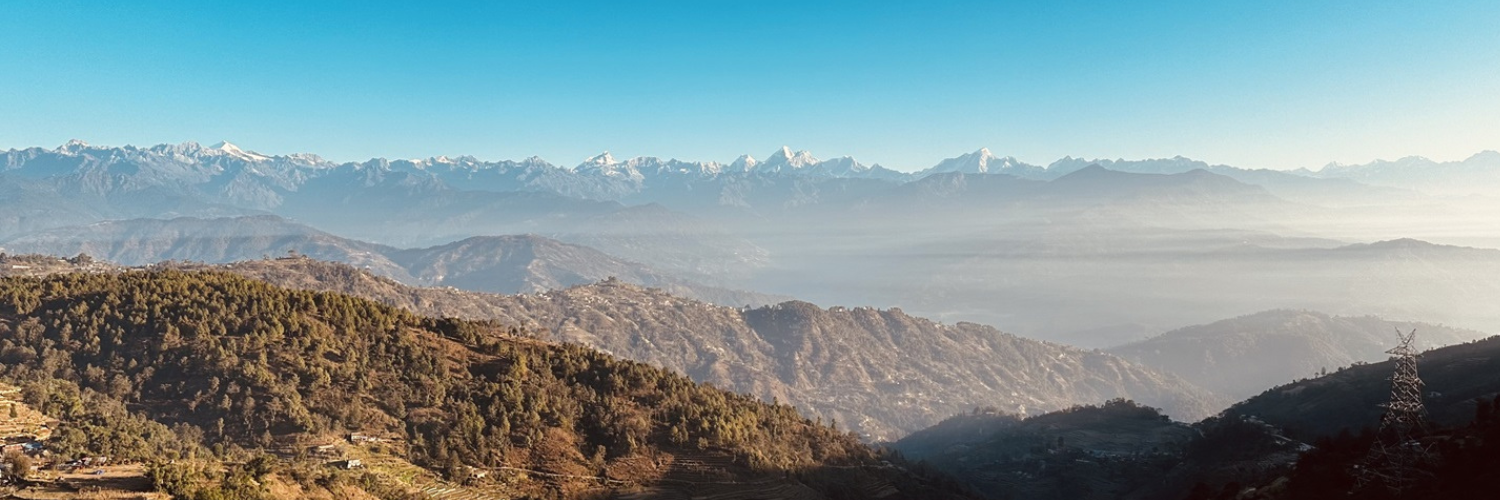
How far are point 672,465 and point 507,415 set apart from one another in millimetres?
16870

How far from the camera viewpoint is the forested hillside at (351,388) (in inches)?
2393

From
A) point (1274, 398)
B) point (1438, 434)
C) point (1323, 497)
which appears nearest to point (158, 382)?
point (1323, 497)

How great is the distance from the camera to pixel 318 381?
219 feet

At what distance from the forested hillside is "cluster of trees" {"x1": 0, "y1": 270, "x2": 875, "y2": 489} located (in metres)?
0.19

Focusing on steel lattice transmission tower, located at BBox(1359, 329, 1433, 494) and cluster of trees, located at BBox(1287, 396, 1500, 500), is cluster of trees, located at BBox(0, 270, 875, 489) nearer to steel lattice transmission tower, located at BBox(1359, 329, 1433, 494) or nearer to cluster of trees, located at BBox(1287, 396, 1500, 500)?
cluster of trees, located at BBox(1287, 396, 1500, 500)

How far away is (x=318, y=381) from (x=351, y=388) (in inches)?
112

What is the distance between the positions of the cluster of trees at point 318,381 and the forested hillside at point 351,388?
0.62ft

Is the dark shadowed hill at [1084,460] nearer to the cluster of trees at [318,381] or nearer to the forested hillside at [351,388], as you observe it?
the forested hillside at [351,388]

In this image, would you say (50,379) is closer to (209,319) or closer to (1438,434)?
(209,319)

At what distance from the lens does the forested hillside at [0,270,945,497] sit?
60781 millimetres

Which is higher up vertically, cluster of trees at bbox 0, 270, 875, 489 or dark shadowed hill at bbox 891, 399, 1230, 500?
cluster of trees at bbox 0, 270, 875, 489

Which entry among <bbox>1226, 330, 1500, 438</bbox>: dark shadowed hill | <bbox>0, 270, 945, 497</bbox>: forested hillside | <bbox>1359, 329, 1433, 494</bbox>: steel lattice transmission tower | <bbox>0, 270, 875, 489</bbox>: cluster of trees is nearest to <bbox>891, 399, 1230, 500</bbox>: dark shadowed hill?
<bbox>1226, 330, 1500, 438</bbox>: dark shadowed hill

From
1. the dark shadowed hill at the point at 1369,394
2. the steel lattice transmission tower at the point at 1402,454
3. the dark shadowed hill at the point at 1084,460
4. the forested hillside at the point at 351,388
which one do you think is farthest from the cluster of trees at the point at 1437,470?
the dark shadowed hill at the point at 1369,394

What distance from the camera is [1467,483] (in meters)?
28.8
